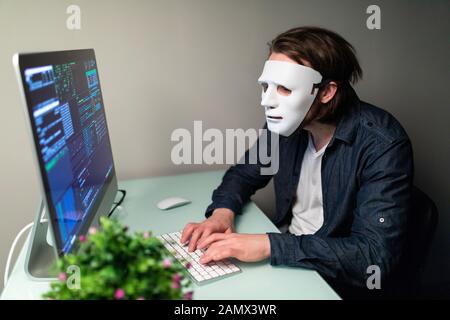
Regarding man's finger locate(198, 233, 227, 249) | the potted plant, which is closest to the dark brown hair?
man's finger locate(198, 233, 227, 249)

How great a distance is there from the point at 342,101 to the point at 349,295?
0.58 m

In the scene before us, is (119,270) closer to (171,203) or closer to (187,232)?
(187,232)

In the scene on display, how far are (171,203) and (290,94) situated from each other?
1.59ft

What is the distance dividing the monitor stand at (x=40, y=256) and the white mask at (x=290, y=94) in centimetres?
64

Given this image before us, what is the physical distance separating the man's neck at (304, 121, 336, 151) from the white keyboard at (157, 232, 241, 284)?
529 mm

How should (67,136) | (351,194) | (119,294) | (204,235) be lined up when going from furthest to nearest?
(351,194) → (204,235) → (67,136) → (119,294)

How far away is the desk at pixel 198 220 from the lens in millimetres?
790

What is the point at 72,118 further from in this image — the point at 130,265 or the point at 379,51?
the point at 379,51

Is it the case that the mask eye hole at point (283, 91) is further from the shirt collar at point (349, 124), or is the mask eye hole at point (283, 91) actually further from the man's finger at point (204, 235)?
the man's finger at point (204, 235)

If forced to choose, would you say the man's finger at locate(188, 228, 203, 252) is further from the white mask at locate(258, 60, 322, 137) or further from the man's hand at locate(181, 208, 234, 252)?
the white mask at locate(258, 60, 322, 137)

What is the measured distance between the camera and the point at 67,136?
2.52ft

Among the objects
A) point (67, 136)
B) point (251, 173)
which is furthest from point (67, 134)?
point (251, 173)

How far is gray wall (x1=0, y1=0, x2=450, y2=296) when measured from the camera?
1.30 metres

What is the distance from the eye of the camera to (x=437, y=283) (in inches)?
73.8
